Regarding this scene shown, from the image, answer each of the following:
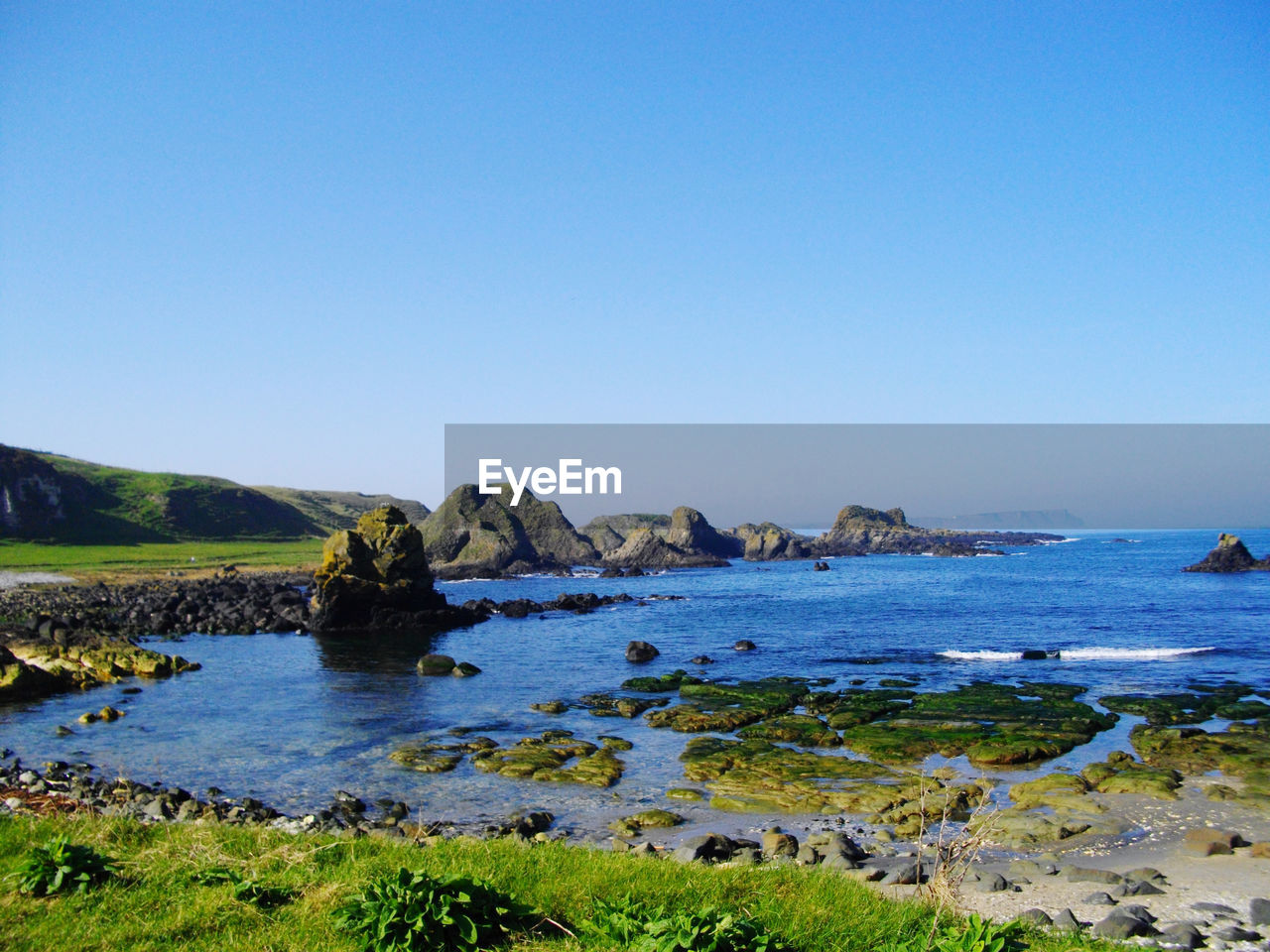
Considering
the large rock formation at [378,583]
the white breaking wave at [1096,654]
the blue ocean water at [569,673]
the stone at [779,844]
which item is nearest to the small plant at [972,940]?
the stone at [779,844]

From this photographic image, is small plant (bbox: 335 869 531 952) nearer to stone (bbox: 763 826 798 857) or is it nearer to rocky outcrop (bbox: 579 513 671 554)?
stone (bbox: 763 826 798 857)

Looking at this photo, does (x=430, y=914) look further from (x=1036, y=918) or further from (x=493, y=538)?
(x=493, y=538)

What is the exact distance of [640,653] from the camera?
41.0m

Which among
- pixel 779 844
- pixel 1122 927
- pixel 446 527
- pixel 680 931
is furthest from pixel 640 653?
pixel 446 527

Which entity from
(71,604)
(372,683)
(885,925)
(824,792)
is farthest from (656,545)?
(885,925)

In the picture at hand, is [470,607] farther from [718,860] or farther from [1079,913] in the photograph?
[1079,913]

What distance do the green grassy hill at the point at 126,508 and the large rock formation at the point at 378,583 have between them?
3011 inches

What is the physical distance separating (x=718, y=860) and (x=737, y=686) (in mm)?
19020

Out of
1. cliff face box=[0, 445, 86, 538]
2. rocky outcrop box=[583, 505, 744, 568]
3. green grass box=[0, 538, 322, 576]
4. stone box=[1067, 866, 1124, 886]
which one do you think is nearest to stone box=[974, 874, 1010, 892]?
stone box=[1067, 866, 1124, 886]

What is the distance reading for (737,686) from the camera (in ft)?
107

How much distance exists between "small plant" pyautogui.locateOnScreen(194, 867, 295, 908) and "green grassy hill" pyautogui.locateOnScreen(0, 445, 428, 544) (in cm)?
12001

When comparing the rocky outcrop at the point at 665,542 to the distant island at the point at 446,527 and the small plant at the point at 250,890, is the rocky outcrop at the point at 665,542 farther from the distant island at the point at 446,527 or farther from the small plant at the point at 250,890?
the small plant at the point at 250,890

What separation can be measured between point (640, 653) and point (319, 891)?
32972 millimetres

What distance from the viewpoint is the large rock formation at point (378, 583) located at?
176 feet
